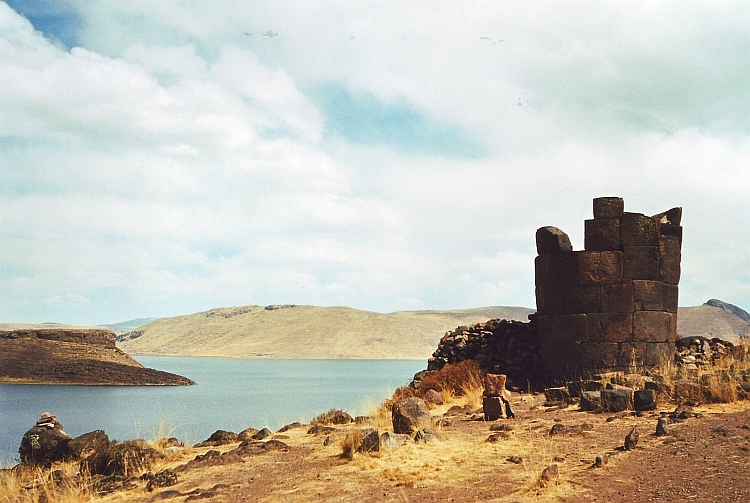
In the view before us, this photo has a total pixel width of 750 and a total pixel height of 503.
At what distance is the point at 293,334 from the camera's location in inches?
4225

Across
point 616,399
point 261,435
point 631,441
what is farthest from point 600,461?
point 261,435

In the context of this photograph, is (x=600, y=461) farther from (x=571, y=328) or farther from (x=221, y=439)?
(x=571, y=328)

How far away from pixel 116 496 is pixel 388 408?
617cm

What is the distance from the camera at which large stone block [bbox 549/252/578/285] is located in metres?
14.1

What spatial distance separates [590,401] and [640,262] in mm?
4497

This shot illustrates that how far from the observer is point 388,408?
13.0m

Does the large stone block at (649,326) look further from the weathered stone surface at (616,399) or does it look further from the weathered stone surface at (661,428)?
the weathered stone surface at (661,428)

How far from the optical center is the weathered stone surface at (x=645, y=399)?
10031 mm

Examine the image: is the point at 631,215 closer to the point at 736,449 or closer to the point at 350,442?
the point at 736,449

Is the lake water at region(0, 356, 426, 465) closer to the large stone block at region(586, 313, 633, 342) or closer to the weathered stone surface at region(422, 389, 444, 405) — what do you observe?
the weathered stone surface at region(422, 389, 444, 405)

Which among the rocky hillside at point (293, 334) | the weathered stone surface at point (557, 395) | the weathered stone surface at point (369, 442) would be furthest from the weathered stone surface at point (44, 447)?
the rocky hillside at point (293, 334)

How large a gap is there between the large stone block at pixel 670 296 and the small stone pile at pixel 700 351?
1.14m

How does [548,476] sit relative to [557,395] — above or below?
below

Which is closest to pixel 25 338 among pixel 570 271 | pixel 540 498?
pixel 570 271
